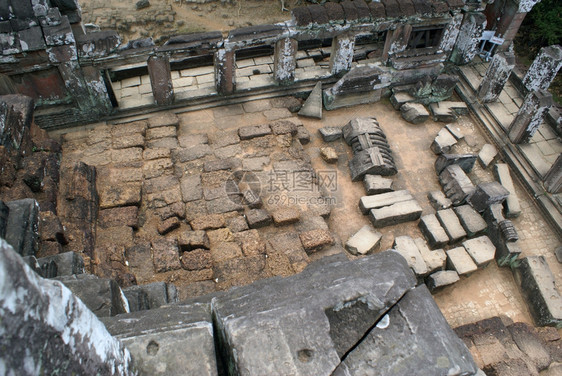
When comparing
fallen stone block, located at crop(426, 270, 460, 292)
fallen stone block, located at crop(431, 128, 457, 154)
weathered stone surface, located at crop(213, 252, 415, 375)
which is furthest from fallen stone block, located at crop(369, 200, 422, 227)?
weathered stone surface, located at crop(213, 252, 415, 375)

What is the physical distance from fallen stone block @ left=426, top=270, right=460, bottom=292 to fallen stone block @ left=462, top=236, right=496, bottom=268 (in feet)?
1.69

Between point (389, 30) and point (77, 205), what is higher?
point (389, 30)

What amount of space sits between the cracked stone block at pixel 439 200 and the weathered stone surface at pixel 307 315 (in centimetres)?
472

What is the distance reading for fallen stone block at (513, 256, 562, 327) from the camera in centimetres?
636

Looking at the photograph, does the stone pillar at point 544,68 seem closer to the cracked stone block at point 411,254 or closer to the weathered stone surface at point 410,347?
the cracked stone block at point 411,254

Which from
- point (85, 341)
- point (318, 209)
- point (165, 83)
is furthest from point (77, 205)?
point (85, 341)

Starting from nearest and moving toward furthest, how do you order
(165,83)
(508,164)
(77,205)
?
(77,205) < (165,83) < (508,164)

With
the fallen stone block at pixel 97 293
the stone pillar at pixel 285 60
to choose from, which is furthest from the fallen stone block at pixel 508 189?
the fallen stone block at pixel 97 293

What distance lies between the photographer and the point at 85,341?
1.97 metres

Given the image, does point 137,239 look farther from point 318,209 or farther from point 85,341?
point 85,341

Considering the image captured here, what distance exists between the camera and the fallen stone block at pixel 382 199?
24.0ft

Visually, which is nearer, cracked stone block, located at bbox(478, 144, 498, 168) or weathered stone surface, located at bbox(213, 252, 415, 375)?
weathered stone surface, located at bbox(213, 252, 415, 375)

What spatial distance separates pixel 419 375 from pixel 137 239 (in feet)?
14.8

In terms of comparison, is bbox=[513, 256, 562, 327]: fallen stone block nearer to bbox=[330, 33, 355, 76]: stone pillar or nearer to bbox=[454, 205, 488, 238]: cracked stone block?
bbox=[454, 205, 488, 238]: cracked stone block
